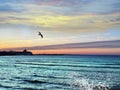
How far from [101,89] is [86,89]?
1.81 meters

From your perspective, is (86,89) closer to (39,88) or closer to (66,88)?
(66,88)

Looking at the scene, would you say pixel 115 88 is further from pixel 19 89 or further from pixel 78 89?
pixel 19 89

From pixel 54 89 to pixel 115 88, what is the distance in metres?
7.00

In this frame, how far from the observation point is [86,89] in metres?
32.9

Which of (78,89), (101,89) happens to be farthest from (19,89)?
(101,89)

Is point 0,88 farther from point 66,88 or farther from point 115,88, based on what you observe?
point 115,88

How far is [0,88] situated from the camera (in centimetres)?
3362

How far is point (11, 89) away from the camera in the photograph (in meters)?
33.1

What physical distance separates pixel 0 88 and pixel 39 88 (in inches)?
175

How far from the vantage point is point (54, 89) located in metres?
33.5

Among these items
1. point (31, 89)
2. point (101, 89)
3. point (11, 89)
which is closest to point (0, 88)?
point (11, 89)

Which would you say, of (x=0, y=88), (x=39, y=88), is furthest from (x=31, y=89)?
(x=0, y=88)

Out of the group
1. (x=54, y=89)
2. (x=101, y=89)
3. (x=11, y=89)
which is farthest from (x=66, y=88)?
(x=11, y=89)

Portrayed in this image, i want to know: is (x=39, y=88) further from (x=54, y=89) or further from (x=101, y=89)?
(x=101, y=89)
